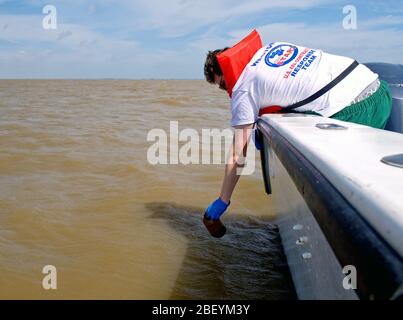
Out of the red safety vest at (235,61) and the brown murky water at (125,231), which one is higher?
the red safety vest at (235,61)

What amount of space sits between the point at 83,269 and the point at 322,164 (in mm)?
1863

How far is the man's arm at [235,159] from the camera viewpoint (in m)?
2.45

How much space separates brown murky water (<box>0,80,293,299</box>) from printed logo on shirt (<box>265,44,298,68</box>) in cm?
128

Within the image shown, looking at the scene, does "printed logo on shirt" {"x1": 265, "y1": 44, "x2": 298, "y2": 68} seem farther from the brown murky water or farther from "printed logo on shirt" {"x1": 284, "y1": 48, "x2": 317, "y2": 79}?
the brown murky water

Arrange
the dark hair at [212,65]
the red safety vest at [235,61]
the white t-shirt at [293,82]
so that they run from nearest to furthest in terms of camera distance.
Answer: the white t-shirt at [293,82], the red safety vest at [235,61], the dark hair at [212,65]

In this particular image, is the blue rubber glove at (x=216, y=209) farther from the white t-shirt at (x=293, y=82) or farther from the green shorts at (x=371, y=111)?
the green shorts at (x=371, y=111)

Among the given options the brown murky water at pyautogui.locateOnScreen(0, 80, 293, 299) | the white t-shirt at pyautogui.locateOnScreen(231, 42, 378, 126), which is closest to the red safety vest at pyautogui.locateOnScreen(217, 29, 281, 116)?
the white t-shirt at pyautogui.locateOnScreen(231, 42, 378, 126)

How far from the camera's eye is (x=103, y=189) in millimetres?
4289

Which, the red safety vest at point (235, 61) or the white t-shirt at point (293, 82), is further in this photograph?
the red safety vest at point (235, 61)

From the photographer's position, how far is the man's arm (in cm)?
245

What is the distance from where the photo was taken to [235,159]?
8.06ft

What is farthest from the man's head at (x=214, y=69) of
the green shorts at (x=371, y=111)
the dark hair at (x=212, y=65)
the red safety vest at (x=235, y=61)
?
the green shorts at (x=371, y=111)
